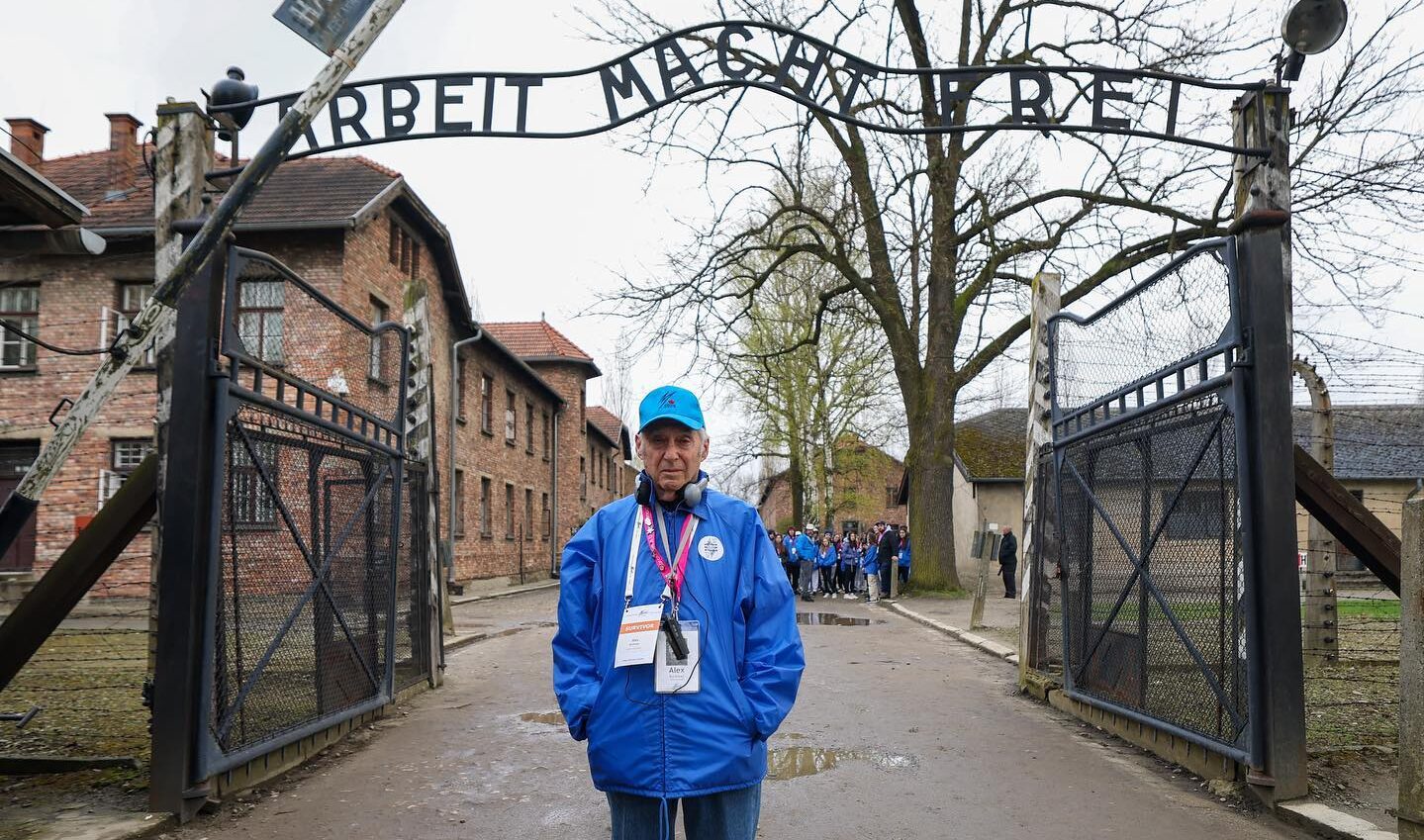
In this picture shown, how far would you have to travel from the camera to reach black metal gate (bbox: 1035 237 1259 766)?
19.7ft

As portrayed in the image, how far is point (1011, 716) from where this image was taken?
29.5 feet

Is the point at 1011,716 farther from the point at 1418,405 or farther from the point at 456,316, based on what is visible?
the point at 1418,405

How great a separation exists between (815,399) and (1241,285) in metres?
35.5

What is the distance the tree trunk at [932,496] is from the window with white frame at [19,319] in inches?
732

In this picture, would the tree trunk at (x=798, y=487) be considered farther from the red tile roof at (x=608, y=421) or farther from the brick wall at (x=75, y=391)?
the brick wall at (x=75, y=391)

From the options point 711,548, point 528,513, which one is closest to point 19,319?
point 528,513

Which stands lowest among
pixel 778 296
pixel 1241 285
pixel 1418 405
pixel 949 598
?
pixel 949 598

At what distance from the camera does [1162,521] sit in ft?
22.3

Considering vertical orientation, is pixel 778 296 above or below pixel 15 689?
above

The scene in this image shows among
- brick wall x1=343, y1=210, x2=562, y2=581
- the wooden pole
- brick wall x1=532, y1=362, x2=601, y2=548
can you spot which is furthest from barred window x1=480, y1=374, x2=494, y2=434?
the wooden pole

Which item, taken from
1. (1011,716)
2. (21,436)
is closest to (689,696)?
(1011,716)

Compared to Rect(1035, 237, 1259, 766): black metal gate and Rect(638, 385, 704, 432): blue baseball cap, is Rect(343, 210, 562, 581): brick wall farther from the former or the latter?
Rect(638, 385, 704, 432): blue baseball cap

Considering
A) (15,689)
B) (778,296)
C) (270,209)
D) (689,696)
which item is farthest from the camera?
(778,296)

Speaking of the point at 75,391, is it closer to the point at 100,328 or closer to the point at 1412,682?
the point at 100,328
